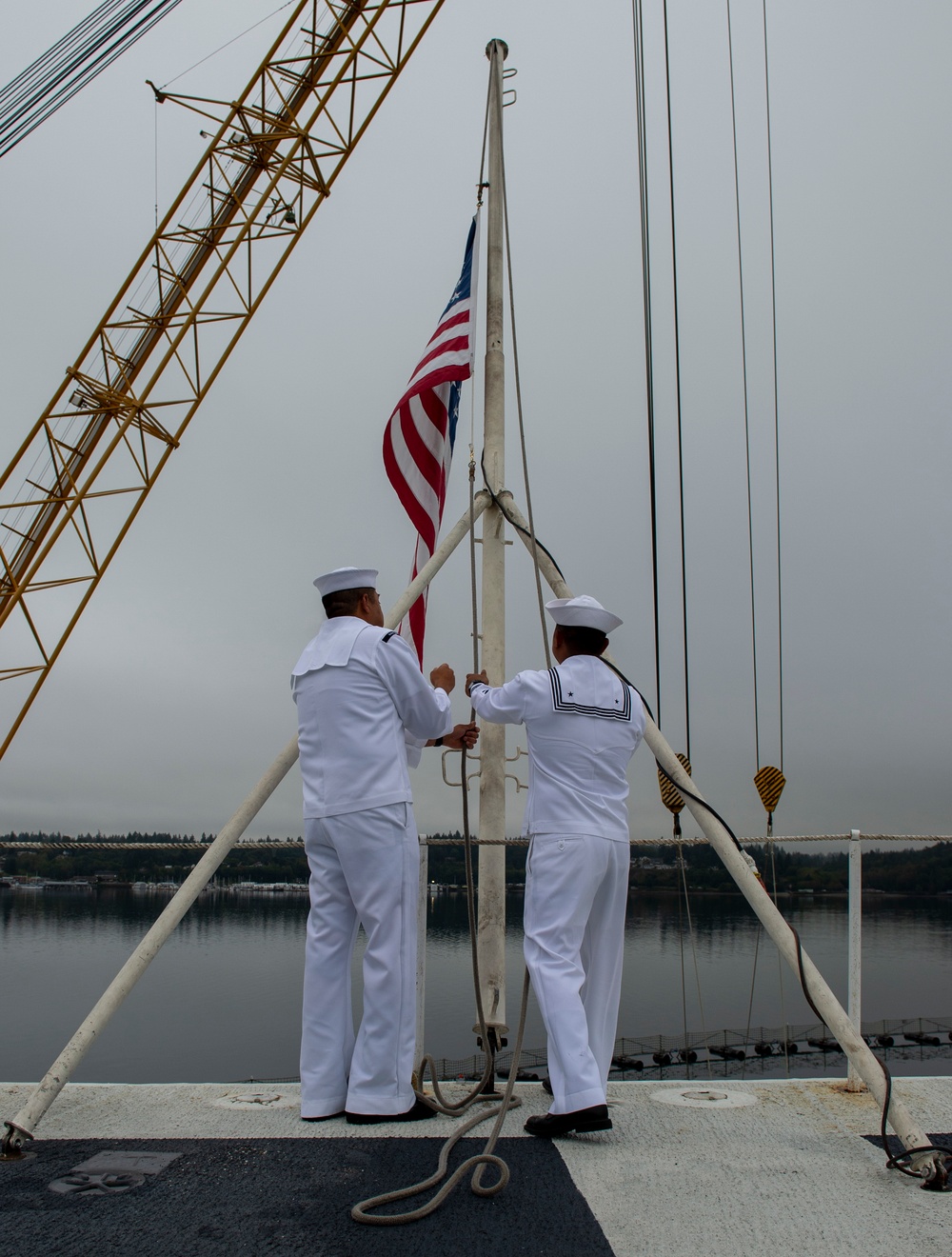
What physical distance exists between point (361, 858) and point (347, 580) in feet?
3.02

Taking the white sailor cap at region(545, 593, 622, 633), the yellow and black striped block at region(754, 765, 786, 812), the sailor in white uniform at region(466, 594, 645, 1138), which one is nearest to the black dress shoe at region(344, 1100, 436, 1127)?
the sailor in white uniform at region(466, 594, 645, 1138)

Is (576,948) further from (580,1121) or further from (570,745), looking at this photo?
(570,745)

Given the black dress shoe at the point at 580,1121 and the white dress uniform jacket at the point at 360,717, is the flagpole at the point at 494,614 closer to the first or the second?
the black dress shoe at the point at 580,1121

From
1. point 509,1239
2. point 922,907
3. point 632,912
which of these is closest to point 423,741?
point 509,1239

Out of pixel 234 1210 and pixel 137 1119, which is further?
pixel 137 1119

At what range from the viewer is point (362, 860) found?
2.82 meters

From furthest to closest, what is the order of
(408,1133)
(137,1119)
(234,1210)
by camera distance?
(137,1119), (408,1133), (234,1210)

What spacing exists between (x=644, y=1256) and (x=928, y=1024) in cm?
6535

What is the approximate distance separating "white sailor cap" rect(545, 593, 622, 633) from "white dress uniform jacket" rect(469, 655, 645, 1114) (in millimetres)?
117

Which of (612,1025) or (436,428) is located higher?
(436,428)

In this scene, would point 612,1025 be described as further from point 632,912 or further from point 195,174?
point 632,912

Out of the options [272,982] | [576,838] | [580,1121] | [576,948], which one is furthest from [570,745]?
[272,982]

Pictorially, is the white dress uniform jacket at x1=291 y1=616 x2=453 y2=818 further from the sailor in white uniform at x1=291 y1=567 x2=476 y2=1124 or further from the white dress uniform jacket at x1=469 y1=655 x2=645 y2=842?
the white dress uniform jacket at x1=469 y1=655 x2=645 y2=842

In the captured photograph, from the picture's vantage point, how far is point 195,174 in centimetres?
2397
